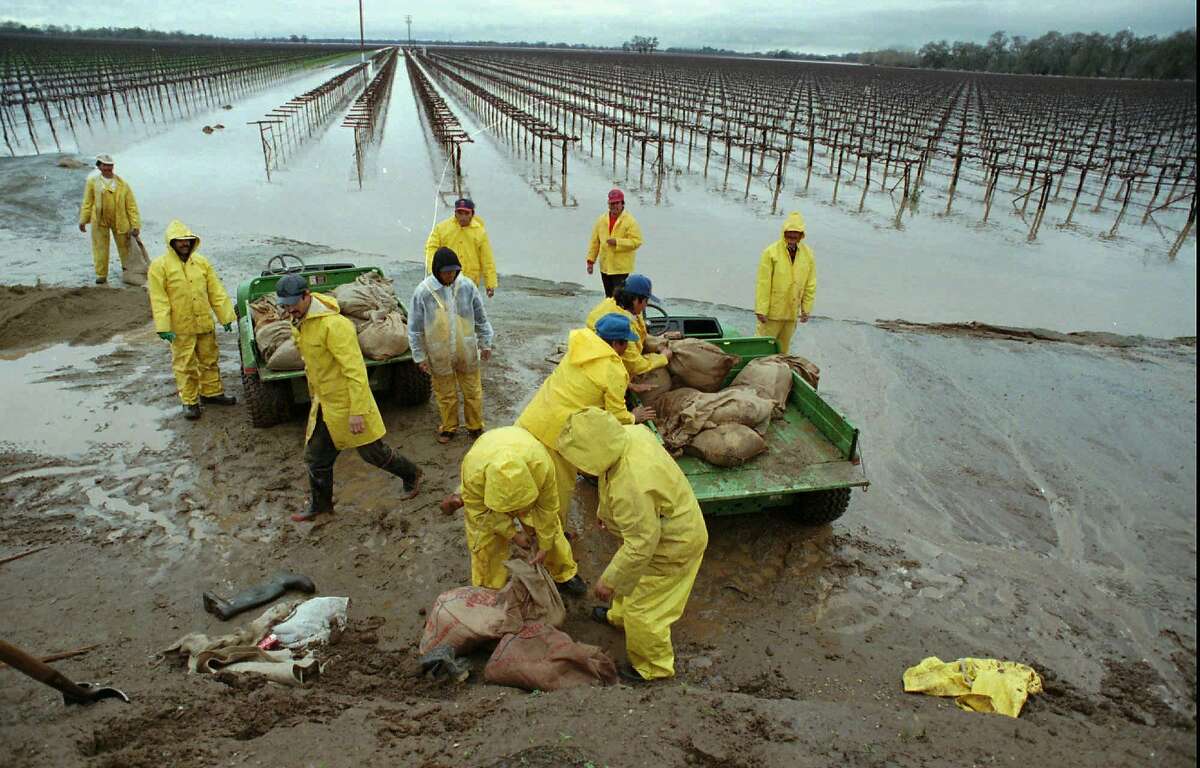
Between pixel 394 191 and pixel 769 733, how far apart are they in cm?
1644

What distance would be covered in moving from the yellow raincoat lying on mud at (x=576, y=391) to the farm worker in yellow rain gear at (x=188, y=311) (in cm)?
361

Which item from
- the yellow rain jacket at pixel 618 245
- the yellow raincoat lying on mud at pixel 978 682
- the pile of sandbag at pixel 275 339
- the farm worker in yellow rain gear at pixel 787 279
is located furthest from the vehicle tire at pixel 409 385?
the yellow raincoat lying on mud at pixel 978 682

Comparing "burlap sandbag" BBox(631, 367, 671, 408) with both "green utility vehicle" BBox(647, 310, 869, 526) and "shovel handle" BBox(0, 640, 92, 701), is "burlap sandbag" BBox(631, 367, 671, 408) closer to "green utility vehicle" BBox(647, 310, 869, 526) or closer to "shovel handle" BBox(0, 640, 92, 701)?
"green utility vehicle" BBox(647, 310, 869, 526)

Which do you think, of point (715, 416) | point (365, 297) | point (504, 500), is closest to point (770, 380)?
point (715, 416)

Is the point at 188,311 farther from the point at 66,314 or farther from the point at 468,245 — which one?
the point at 66,314

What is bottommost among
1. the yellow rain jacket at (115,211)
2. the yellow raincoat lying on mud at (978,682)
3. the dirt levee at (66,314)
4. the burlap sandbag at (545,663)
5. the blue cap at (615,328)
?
the dirt levee at (66,314)

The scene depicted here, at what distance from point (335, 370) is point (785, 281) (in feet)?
13.4

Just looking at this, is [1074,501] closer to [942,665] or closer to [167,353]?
[942,665]

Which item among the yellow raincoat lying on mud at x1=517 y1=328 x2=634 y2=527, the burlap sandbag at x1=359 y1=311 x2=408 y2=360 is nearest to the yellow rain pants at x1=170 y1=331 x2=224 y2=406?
the burlap sandbag at x1=359 y1=311 x2=408 y2=360

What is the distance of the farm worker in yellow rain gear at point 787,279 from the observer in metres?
6.35

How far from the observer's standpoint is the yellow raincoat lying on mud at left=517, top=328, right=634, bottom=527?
388cm

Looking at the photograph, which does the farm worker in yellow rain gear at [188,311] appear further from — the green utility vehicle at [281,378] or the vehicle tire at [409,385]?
the vehicle tire at [409,385]

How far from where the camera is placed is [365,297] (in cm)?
630

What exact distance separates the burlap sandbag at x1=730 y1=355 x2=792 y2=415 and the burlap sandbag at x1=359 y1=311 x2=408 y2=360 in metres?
2.88
